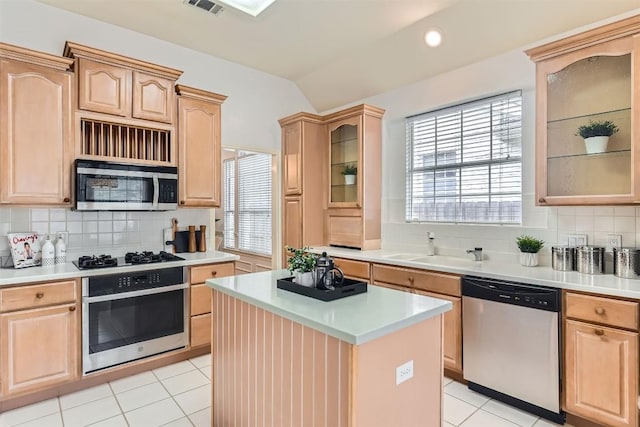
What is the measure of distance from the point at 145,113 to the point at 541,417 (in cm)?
388

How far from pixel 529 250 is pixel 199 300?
287 centimetres

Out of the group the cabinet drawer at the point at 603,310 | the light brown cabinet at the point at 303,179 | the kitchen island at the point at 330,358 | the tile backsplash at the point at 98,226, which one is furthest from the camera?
Answer: the light brown cabinet at the point at 303,179

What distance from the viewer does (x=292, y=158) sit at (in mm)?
4445

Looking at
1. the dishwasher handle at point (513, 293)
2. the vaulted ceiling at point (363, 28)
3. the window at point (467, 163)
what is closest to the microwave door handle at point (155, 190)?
the vaulted ceiling at point (363, 28)

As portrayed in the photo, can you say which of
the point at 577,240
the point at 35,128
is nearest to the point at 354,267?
the point at 577,240

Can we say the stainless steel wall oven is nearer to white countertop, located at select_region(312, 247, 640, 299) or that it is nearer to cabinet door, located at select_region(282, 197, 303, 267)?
cabinet door, located at select_region(282, 197, 303, 267)

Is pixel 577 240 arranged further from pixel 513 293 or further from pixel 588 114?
pixel 588 114

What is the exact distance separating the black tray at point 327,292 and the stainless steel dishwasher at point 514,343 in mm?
1199

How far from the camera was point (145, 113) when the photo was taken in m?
3.17

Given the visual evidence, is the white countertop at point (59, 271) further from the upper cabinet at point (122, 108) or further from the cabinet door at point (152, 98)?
the cabinet door at point (152, 98)

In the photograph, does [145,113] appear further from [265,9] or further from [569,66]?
[569,66]

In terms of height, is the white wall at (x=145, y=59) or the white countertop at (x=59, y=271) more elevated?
the white wall at (x=145, y=59)

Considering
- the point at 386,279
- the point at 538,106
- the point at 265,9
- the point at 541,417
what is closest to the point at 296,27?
the point at 265,9

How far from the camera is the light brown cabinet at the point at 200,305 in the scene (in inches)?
127
